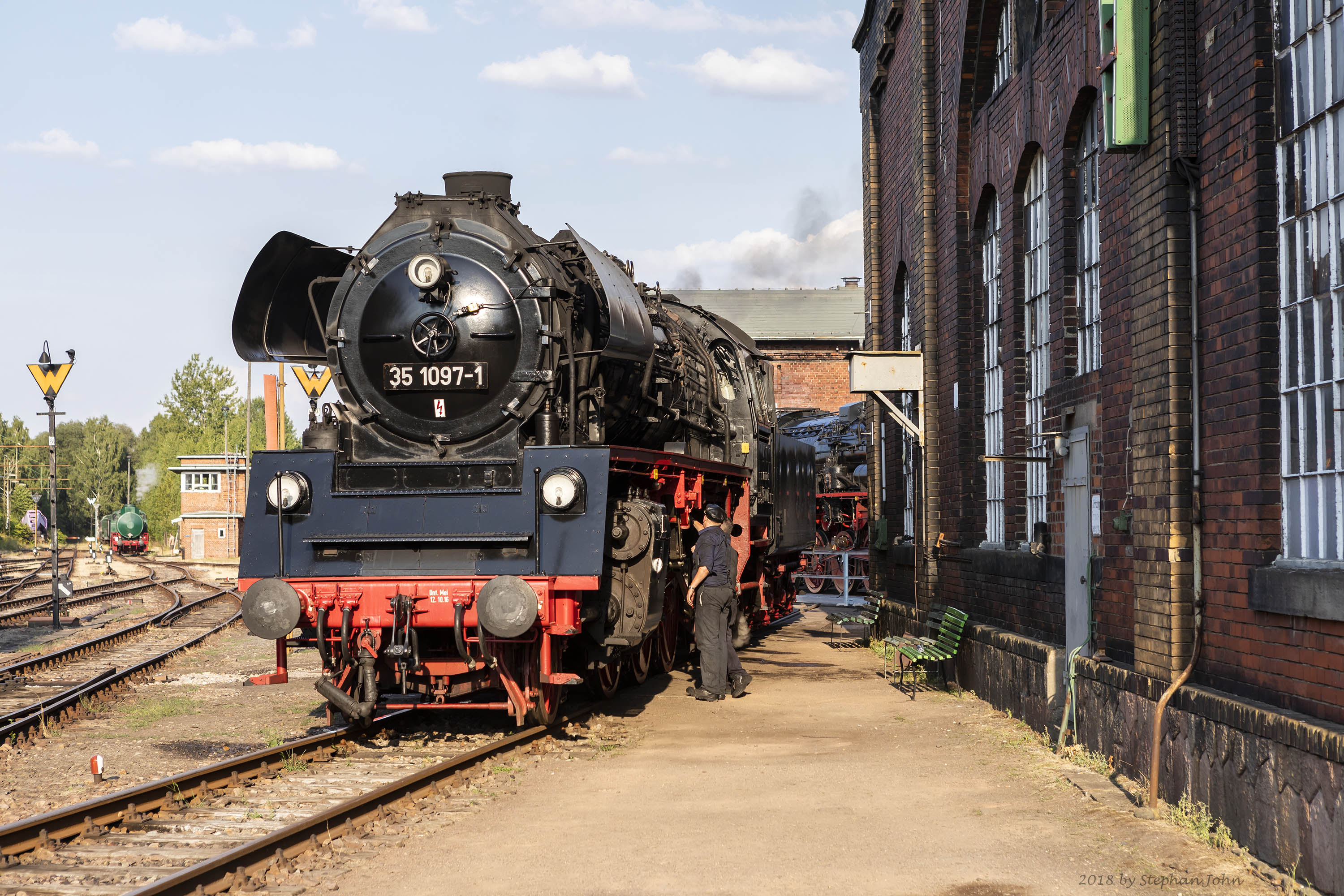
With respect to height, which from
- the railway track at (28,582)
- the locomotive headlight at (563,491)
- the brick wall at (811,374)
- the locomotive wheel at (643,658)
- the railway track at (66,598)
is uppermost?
the brick wall at (811,374)

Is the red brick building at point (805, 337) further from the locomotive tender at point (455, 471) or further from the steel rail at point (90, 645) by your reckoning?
the locomotive tender at point (455, 471)

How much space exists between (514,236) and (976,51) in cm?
540

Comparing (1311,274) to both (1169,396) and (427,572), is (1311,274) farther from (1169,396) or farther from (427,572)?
(427,572)

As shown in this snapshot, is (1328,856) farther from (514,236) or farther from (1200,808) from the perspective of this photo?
(514,236)

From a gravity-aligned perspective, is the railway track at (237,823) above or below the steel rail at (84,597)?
above

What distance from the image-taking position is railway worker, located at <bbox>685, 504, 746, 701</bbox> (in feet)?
36.3

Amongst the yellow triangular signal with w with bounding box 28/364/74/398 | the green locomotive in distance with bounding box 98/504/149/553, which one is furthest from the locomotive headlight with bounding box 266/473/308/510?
the green locomotive in distance with bounding box 98/504/149/553

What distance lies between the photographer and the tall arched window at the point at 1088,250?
29.0 feet

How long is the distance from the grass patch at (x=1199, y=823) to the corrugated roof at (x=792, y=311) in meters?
41.9

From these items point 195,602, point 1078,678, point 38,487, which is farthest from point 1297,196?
point 38,487

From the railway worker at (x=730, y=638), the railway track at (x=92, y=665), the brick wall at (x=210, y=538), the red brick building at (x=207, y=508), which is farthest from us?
the brick wall at (x=210, y=538)

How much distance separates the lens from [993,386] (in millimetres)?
11562

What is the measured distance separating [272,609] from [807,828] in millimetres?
3783

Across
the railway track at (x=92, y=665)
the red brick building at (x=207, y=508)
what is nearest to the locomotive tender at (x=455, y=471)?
the railway track at (x=92, y=665)
